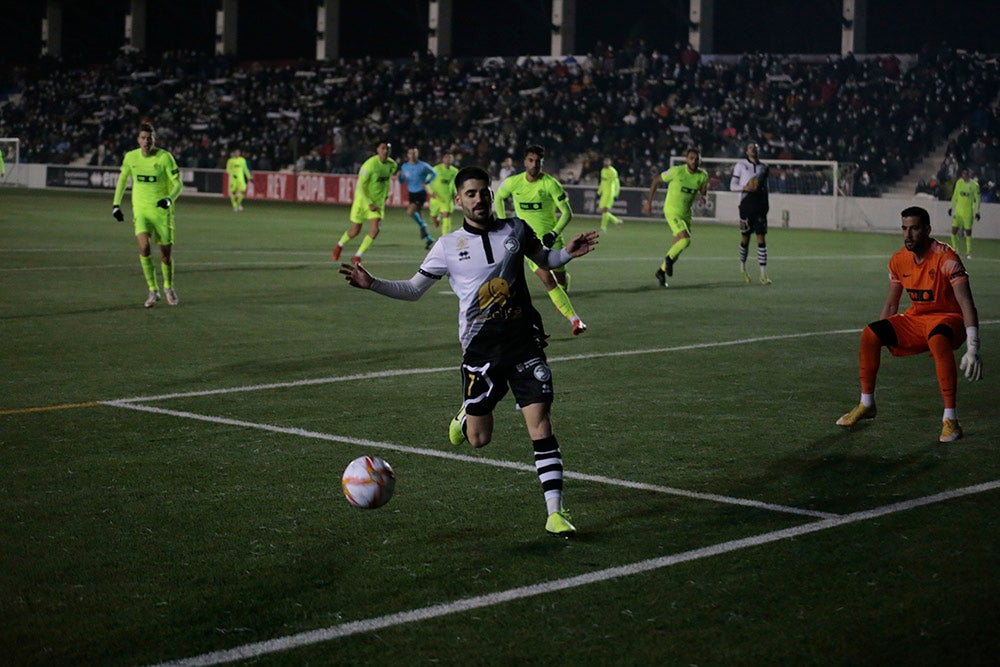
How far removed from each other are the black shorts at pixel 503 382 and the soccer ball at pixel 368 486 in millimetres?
583

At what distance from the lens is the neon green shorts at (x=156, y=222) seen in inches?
631

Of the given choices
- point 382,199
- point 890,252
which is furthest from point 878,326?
point 890,252

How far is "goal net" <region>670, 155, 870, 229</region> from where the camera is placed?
39531 millimetres

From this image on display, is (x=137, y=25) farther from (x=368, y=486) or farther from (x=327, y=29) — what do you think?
(x=368, y=486)

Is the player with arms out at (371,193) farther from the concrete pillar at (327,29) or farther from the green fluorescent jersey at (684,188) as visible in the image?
the concrete pillar at (327,29)

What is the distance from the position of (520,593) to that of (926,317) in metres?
4.76

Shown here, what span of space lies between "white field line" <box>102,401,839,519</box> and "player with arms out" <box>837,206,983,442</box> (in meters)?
2.36

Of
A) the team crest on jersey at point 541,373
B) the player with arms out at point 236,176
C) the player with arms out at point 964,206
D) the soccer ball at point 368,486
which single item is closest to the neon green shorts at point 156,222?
the soccer ball at point 368,486

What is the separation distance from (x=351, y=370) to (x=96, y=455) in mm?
3768

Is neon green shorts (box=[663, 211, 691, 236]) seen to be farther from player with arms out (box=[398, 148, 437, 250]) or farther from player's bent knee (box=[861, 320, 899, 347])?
player's bent knee (box=[861, 320, 899, 347])

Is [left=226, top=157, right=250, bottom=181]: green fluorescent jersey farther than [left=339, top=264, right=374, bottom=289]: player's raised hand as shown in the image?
Yes

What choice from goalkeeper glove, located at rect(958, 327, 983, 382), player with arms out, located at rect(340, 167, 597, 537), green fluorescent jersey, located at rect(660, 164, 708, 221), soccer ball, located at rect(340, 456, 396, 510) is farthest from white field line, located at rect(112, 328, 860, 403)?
green fluorescent jersey, located at rect(660, 164, 708, 221)

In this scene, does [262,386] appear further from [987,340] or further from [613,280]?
[613,280]

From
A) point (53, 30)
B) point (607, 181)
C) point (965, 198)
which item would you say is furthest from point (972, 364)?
point (53, 30)
